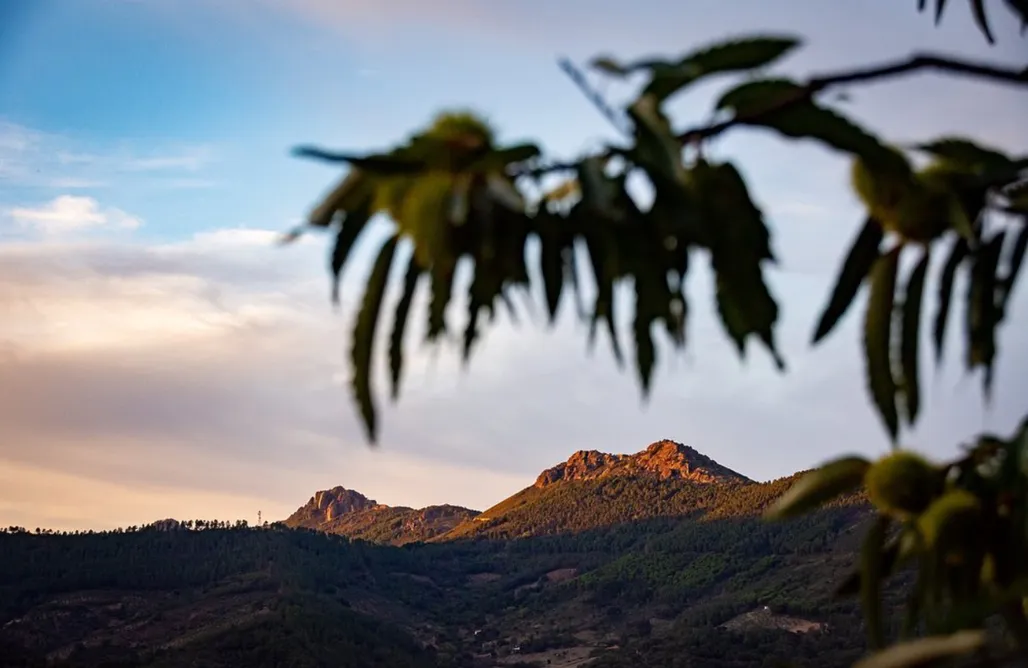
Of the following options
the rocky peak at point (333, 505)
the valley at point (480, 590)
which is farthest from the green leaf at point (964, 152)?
the rocky peak at point (333, 505)

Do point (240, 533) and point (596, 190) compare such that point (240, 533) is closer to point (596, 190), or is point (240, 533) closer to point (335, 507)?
point (335, 507)

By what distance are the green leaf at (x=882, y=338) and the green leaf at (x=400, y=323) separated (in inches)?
28.0

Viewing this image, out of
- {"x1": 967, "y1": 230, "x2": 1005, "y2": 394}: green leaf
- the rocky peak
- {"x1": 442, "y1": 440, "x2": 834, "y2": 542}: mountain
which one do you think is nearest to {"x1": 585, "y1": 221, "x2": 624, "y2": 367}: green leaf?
{"x1": 967, "y1": 230, "x2": 1005, "y2": 394}: green leaf

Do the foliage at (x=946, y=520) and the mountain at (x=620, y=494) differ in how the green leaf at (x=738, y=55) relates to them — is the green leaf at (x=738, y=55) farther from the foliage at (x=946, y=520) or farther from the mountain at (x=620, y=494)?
the mountain at (x=620, y=494)

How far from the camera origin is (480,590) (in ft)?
277

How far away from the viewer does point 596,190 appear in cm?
121

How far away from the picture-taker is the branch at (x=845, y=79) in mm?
1296

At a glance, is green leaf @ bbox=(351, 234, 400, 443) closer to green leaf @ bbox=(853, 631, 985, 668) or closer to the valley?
green leaf @ bbox=(853, 631, 985, 668)

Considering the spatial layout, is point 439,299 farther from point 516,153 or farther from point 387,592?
point 387,592

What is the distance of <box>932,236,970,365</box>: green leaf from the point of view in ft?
5.65

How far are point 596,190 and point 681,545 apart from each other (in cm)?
8021

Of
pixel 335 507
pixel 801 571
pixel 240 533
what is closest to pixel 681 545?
pixel 801 571

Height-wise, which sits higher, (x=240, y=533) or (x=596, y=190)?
(x=240, y=533)

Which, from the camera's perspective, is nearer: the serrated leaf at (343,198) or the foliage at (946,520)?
Result: the serrated leaf at (343,198)
